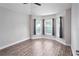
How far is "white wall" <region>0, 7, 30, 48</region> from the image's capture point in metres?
3.60

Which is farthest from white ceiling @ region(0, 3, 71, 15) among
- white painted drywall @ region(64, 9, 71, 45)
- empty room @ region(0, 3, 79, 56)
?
white painted drywall @ region(64, 9, 71, 45)

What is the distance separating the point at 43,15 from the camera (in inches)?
211

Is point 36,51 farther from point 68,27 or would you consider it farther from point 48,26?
point 48,26

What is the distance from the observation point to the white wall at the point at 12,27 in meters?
3.60

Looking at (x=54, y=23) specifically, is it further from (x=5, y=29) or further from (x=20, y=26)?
(x=5, y=29)

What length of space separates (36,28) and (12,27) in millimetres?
1271

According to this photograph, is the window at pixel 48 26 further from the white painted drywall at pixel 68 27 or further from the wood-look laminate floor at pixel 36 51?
the white painted drywall at pixel 68 27

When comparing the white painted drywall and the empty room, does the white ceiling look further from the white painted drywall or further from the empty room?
the white painted drywall

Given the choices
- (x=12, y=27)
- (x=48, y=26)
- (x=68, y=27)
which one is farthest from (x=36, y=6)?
(x=48, y=26)

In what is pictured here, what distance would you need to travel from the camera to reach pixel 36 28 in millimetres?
4652

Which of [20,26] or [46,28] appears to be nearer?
[20,26]

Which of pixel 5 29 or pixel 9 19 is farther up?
pixel 9 19

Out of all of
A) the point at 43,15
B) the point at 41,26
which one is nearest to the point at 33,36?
the point at 41,26

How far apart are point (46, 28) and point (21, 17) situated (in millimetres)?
1717
